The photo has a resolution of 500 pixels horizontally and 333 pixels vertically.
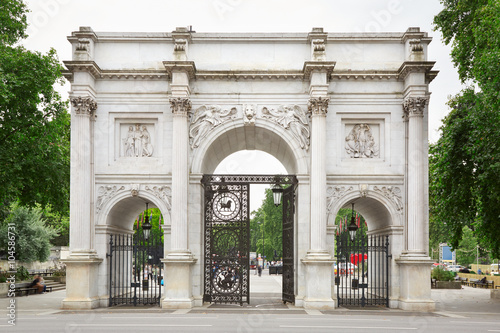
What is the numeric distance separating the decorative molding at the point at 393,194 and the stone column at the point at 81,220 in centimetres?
1132

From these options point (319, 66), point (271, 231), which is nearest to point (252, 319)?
point (319, 66)

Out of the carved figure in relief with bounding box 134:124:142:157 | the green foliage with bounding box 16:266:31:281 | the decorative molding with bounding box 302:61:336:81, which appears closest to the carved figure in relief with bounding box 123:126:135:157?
the carved figure in relief with bounding box 134:124:142:157

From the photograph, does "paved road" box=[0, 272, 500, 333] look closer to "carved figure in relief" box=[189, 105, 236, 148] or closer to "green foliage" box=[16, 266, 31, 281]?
"carved figure in relief" box=[189, 105, 236, 148]

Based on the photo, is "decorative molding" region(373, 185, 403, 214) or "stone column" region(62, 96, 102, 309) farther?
"decorative molding" region(373, 185, 403, 214)

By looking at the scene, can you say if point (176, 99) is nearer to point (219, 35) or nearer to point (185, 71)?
point (185, 71)

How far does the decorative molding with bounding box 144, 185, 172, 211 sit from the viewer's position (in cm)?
2419

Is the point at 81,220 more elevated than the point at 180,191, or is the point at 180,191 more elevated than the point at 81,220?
the point at 180,191

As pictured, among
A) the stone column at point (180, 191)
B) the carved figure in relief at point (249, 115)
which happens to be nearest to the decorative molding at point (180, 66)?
the stone column at point (180, 191)

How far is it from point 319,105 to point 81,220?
10153 mm

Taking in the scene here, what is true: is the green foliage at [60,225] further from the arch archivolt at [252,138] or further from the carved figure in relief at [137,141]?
the arch archivolt at [252,138]

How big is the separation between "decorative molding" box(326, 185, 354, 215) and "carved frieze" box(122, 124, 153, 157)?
7.29 m

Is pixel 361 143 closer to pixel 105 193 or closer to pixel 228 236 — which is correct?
pixel 228 236

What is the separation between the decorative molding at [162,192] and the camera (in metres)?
24.2

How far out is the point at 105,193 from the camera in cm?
2431
